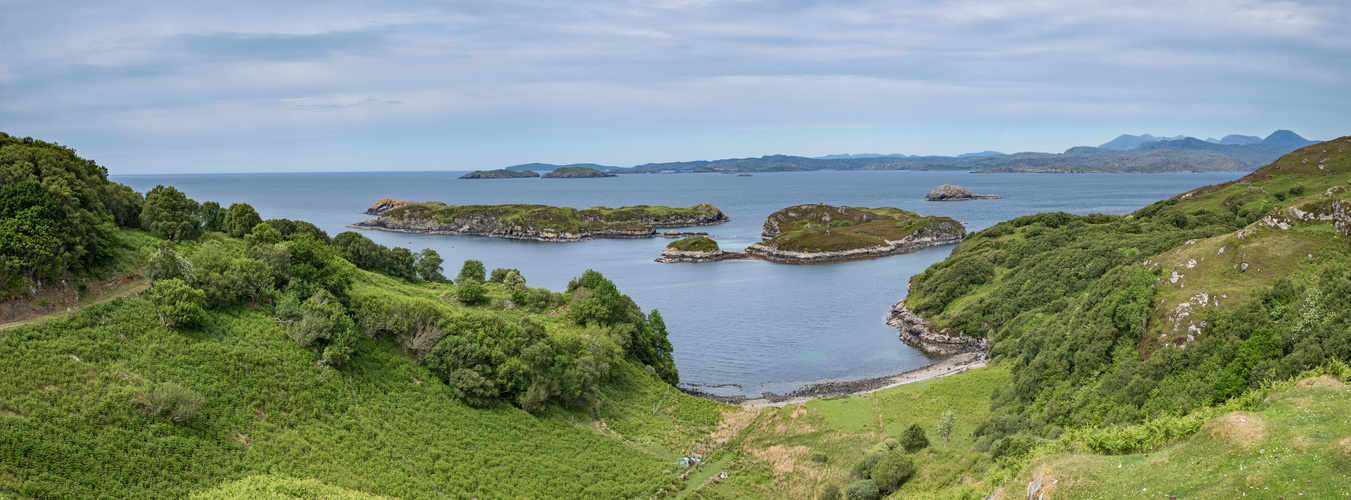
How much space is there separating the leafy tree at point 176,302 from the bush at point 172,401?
5.40 metres

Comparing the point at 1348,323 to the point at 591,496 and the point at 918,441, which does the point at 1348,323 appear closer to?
the point at 918,441

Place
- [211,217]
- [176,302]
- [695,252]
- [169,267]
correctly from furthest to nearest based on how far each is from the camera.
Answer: [695,252], [211,217], [169,267], [176,302]

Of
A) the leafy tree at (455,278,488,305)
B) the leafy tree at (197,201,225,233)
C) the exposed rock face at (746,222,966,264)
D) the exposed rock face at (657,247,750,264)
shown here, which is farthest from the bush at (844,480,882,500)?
the exposed rock face at (657,247,750,264)

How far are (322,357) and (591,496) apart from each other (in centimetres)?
1540

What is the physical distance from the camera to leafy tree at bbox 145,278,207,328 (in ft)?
102

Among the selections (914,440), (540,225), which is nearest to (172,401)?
(914,440)

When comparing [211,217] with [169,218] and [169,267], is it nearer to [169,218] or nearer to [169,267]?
[169,218]

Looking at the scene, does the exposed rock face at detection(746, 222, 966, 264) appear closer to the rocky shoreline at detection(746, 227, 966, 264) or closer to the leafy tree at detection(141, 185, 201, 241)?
the rocky shoreline at detection(746, 227, 966, 264)

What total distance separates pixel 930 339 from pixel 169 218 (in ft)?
218

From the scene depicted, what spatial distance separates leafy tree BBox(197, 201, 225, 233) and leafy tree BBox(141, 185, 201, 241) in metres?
3.12

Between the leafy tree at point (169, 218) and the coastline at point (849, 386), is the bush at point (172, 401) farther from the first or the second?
the coastline at point (849, 386)

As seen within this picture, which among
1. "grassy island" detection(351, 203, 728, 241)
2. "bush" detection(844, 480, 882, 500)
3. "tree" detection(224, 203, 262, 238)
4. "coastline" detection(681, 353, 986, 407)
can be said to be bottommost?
"coastline" detection(681, 353, 986, 407)

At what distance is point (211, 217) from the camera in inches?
1928

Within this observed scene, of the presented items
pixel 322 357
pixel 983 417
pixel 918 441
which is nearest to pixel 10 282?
pixel 322 357
